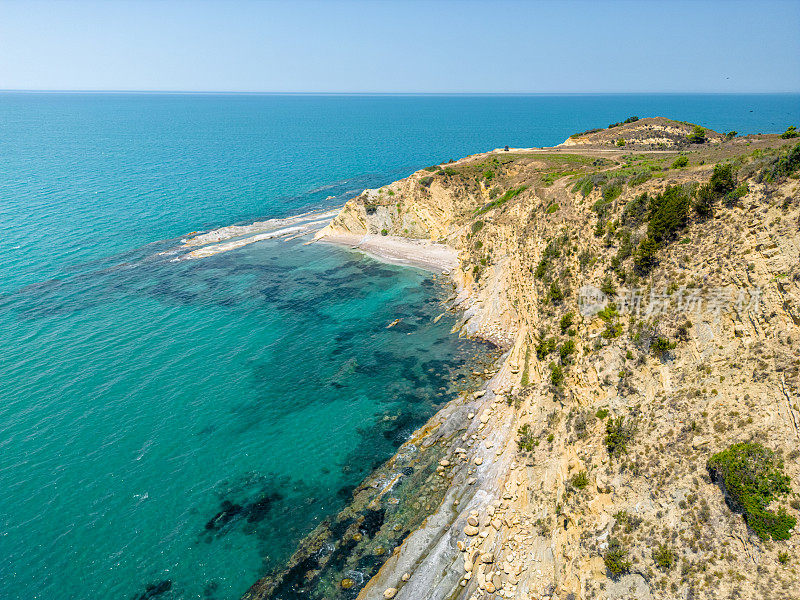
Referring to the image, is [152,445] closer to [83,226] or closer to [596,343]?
[596,343]

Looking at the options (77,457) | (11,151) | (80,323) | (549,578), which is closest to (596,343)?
(549,578)

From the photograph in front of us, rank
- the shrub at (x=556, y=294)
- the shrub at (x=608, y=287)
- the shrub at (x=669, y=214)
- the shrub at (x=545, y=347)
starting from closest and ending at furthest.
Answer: the shrub at (x=669, y=214) → the shrub at (x=608, y=287) → the shrub at (x=545, y=347) → the shrub at (x=556, y=294)

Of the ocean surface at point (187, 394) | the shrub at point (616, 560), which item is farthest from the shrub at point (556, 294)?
the shrub at point (616, 560)

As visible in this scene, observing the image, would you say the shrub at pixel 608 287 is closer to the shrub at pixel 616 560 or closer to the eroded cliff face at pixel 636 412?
the eroded cliff face at pixel 636 412

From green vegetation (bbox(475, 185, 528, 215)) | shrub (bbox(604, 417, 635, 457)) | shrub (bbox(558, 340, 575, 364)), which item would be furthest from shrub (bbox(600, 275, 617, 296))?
green vegetation (bbox(475, 185, 528, 215))

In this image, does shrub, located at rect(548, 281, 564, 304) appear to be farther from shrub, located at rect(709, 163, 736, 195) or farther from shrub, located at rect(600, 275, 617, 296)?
shrub, located at rect(709, 163, 736, 195)

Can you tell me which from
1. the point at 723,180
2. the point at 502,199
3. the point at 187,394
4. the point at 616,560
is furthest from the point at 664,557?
the point at 502,199
